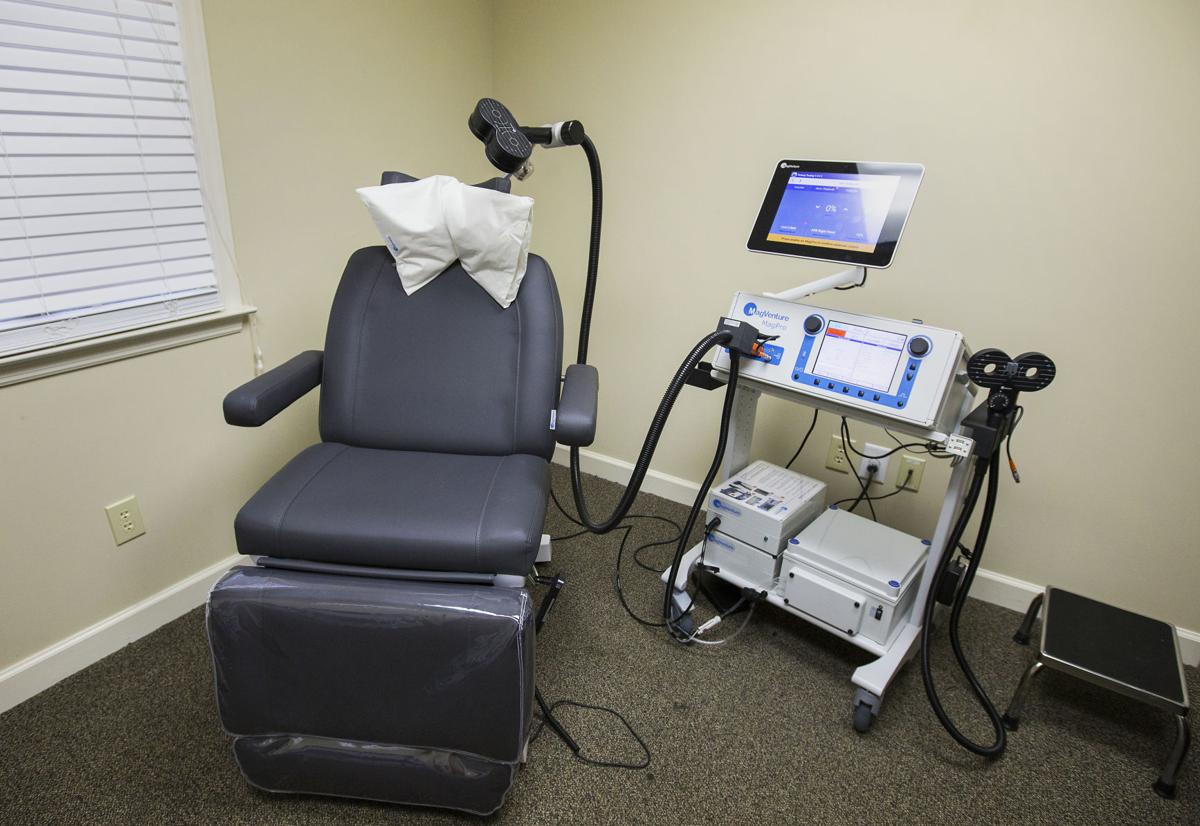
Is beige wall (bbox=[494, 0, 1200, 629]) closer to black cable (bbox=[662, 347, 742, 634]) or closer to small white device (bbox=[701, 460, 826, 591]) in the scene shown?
small white device (bbox=[701, 460, 826, 591])

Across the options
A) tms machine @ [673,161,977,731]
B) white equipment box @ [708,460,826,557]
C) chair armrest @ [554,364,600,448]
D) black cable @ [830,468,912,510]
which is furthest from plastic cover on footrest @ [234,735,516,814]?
black cable @ [830,468,912,510]

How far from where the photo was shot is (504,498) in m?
1.25

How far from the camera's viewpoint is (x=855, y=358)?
1.38 m

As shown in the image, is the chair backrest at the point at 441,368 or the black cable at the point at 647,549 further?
the black cable at the point at 647,549

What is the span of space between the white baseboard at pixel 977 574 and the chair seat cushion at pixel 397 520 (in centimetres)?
109

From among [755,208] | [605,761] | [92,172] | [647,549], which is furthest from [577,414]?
[92,172]

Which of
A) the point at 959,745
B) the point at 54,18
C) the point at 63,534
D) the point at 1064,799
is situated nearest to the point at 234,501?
the point at 63,534

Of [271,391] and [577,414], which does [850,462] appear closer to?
[577,414]

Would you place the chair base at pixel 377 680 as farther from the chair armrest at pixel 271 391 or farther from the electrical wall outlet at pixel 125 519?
the electrical wall outlet at pixel 125 519

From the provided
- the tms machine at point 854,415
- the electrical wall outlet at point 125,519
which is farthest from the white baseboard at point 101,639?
the tms machine at point 854,415

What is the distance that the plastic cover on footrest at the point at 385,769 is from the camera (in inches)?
44.5

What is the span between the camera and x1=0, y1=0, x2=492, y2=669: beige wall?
138 centimetres

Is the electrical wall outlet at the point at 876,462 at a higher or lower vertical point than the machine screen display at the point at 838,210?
lower

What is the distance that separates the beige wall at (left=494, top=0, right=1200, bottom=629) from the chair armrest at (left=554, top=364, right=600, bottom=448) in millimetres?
841
